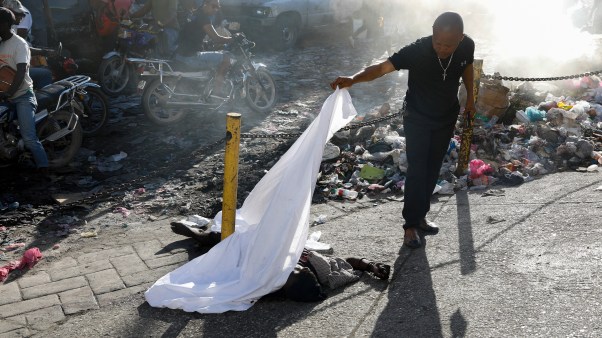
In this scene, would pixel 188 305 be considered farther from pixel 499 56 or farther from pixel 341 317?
pixel 499 56

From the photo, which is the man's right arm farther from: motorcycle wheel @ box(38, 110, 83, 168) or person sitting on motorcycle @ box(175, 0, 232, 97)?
person sitting on motorcycle @ box(175, 0, 232, 97)

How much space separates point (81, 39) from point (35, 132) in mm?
5762

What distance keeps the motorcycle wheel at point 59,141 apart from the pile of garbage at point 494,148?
2.87m

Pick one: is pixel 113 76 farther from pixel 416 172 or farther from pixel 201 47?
pixel 416 172

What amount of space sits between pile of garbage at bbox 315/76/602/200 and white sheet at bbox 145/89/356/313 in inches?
88.3

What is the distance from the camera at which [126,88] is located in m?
10.5

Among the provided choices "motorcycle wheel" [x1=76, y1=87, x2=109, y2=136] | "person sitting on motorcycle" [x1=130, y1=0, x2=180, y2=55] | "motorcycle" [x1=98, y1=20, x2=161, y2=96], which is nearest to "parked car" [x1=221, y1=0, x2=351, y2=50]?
"person sitting on motorcycle" [x1=130, y1=0, x2=180, y2=55]

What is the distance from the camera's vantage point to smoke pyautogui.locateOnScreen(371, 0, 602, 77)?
1201 cm

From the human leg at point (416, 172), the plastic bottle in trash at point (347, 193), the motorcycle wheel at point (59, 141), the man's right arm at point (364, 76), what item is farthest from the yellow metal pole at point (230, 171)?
the motorcycle wheel at point (59, 141)

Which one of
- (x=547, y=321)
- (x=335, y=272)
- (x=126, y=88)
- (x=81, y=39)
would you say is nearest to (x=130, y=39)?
(x=126, y=88)

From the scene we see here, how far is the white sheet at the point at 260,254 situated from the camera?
4.04 m

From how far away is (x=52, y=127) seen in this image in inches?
292

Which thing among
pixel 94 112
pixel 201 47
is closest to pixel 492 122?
pixel 201 47

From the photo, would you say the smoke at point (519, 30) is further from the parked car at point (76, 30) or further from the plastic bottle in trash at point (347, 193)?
the parked car at point (76, 30)
